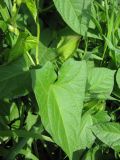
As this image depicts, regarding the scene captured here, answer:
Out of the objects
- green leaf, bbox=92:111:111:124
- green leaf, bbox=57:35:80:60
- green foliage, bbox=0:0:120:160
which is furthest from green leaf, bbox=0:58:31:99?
green leaf, bbox=92:111:111:124

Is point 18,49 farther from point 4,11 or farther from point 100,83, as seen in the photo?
point 100,83

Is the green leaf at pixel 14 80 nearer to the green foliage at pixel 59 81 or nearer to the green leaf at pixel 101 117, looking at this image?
the green foliage at pixel 59 81

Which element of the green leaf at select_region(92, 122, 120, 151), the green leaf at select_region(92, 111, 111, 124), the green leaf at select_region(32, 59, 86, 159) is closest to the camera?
the green leaf at select_region(32, 59, 86, 159)

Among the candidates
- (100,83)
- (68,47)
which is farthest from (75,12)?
(100,83)

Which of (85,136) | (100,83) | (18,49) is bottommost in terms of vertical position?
(85,136)

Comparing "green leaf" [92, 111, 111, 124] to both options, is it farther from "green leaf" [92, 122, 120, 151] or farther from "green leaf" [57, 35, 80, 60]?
"green leaf" [57, 35, 80, 60]

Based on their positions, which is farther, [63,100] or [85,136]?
[85,136]
